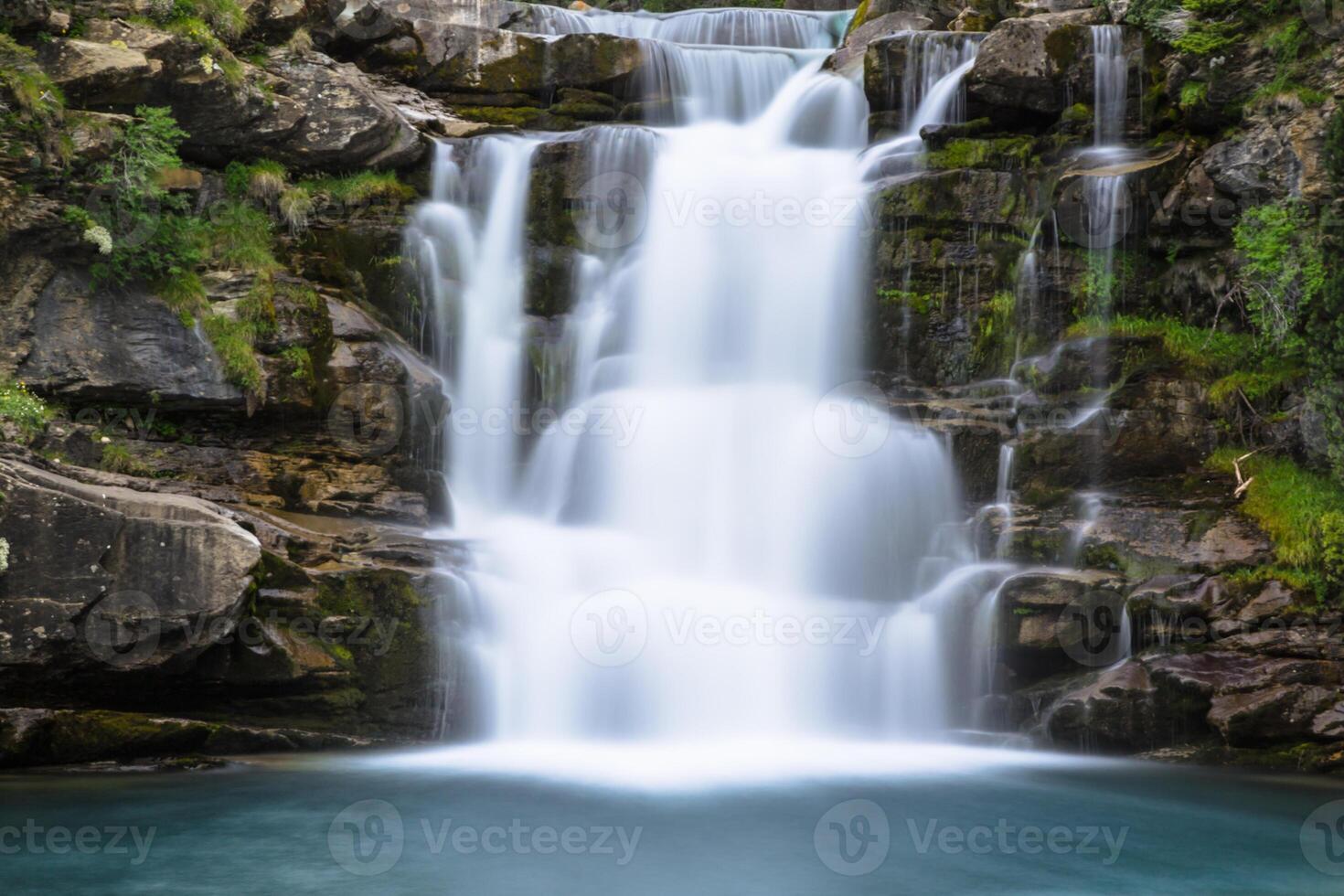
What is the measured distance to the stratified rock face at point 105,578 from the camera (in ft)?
28.5

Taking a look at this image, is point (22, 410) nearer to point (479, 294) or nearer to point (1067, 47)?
point (479, 294)

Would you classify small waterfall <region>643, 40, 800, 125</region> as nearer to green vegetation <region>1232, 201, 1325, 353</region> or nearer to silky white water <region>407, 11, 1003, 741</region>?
silky white water <region>407, 11, 1003, 741</region>

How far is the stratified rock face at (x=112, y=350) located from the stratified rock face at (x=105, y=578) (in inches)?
89.1

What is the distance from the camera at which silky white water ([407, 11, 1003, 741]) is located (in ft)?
34.9

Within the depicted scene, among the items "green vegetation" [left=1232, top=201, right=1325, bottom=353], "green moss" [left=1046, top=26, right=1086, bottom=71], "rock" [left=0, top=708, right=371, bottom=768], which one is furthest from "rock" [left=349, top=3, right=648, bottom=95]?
"rock" [left=0, top=708, right=371, bottom=768]

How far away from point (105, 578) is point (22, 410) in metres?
2.40

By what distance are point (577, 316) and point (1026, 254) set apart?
552 centimetres

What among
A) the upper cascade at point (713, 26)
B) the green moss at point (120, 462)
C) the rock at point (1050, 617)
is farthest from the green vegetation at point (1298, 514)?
the upper cascade at point (713, 26)

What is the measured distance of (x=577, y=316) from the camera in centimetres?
1404

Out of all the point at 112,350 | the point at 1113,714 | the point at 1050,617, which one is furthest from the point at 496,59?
the point at 1113,714

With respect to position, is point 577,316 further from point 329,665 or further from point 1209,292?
point 1209,292

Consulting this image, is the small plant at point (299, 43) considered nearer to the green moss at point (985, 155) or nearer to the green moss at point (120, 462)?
the green moss at point (120, 462)

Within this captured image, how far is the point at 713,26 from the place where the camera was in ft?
65.2

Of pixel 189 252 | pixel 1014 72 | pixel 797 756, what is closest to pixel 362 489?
pixel 189 252
